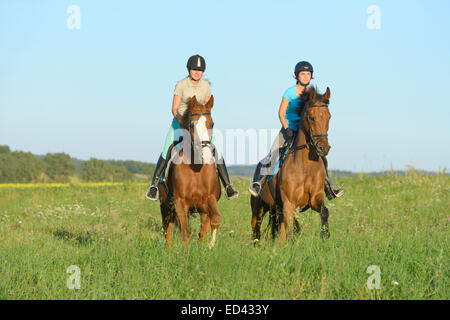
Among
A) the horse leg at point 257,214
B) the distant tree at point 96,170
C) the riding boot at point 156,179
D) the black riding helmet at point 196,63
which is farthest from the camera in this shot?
the distant tree at point 96,170

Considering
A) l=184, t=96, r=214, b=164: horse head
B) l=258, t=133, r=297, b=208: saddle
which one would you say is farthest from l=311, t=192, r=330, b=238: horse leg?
l=184, t=96, r=214, b=164: horse head

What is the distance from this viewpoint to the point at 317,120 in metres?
7.59

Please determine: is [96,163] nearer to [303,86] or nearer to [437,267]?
[303,86]

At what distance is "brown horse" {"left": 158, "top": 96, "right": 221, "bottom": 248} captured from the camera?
24.4 feet

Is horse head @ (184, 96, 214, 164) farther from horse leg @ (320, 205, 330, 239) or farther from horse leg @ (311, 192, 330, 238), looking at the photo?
horse leg @ (320, 205, 330, 239)

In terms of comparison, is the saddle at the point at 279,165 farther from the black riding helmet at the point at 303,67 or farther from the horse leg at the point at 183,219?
the horse leg at the point at 183,219

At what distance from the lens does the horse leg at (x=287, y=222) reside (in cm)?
765

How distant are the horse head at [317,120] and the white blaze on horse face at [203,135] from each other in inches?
70.0

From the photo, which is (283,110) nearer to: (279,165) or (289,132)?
(289,132)

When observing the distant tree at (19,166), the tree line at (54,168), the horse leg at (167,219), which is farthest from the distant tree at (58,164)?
the horse leg at (167,219)

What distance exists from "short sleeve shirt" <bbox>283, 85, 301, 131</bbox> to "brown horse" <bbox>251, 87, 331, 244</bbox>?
0.26 meters

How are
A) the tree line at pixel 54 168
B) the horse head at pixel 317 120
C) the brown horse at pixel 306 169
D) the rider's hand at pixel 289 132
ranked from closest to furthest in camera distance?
the horse head at pixel 317 120, the brown horse at pixel 306 169, the rider's hand at pixel 289 132, the tree line at pixel 54 168
